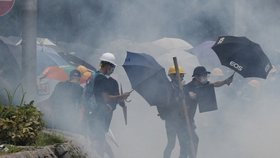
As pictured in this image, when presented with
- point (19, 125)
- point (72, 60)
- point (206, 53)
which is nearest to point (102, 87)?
point (19, 125)

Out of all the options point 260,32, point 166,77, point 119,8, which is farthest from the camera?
point 260,32

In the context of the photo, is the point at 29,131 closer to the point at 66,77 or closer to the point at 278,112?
the point at 66,77

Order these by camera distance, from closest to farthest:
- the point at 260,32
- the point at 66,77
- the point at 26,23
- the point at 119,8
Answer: the point at 26,23 < the point at 66,77 < the point at 119,8 < the point at 260,32

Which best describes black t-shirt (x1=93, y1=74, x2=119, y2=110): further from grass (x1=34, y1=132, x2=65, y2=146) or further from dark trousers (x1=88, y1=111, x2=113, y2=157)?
grass (x1=34, y1=132, x2=65, y2=146)

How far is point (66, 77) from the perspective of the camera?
1050 centimetres

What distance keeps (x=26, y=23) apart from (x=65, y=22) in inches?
212

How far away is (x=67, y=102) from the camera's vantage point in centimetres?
967

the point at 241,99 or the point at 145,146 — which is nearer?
the point at 145,146

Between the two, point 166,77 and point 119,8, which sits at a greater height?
point 119,8

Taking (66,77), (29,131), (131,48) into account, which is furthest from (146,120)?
(29,131)

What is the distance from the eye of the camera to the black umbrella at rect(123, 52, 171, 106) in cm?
890

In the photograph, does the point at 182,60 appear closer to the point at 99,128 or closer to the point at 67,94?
the point at 67,94

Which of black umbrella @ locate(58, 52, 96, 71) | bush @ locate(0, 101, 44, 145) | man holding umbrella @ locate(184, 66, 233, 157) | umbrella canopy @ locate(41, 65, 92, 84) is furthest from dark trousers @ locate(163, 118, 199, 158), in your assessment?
black umbrella @ locate(58, 52, 96, 71)

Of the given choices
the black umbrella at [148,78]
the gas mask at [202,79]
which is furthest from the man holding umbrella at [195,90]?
the black umbrella at [148,78]
